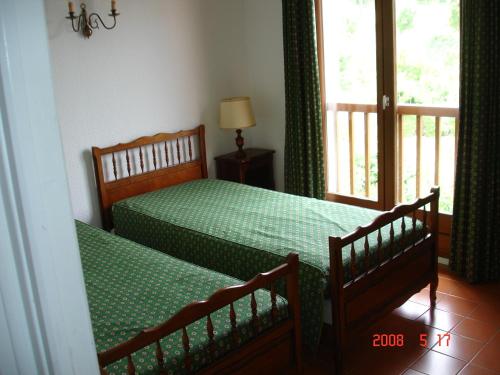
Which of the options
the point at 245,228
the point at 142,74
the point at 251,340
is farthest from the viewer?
the point at 142,74

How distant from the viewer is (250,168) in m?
4.59

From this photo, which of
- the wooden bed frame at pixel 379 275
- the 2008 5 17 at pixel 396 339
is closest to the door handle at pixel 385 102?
the wooden bed frame at pixel 379 275

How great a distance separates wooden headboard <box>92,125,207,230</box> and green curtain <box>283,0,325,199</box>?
73 centimetres

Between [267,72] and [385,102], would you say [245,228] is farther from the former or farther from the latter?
[267,72]

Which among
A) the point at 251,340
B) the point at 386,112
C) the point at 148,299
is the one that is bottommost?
the point at 251,340

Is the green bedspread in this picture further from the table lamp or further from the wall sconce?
the wall sconce

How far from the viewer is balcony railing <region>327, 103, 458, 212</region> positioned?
153 inches

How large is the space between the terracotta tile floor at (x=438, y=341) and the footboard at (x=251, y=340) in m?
0.48

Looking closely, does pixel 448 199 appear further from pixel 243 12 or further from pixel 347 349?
pixel 243 12

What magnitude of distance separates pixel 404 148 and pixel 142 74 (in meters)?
2.03

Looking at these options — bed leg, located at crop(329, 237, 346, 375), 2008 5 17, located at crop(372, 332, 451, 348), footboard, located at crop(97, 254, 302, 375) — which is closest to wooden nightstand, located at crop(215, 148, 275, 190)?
2008 5 17, located at crop(372, 332, 451, 348)

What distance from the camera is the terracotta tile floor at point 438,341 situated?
8.95 ft

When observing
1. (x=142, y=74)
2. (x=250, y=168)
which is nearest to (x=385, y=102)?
(x=250, y=168)

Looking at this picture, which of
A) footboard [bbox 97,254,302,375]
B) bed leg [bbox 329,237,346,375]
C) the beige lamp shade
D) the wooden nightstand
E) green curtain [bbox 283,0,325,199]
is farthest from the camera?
the wooden nightstand
